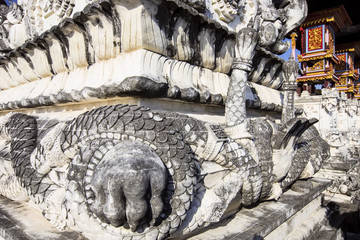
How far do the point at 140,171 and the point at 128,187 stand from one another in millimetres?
87

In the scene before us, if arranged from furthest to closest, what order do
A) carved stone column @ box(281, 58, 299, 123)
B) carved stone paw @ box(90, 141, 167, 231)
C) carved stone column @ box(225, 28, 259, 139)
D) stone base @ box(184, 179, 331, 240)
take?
carved stone column @ box(281, 58, 299, 123) → carved stone column @ box(225, 28, 259, 139) → stone base @ box(184, 179, 331, 240) → carved stone paw @ box(90, 141, 167, 231)

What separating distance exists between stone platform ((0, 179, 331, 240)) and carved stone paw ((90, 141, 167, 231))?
431 mm

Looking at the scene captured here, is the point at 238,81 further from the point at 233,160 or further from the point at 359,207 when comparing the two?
the point at 359,207

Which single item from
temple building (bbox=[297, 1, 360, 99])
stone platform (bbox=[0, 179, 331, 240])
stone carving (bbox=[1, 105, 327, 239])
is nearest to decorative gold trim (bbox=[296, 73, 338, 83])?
temple building (bbox=[297, 1, 360, 99])

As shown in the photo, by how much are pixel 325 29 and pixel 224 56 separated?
992 centimetres

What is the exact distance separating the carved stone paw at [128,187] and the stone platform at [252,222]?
0.43 meters

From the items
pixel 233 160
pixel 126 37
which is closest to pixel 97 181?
pixel 233 160

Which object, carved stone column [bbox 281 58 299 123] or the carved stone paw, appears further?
carved stone column [bbox 281 58 299 123]

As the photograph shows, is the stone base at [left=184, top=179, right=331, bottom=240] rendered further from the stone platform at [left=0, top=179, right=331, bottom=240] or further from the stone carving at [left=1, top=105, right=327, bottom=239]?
the stone carving at [left=1, top=105, right=327, bottom=239]

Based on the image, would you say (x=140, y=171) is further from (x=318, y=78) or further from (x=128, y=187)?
(x=318, y=78)

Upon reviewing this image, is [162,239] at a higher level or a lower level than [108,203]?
lower

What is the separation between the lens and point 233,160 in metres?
1.67

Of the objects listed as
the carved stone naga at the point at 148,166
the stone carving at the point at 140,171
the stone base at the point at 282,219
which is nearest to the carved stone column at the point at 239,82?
the carved stone naga at the point at 148,166

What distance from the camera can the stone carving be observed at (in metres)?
1.17
